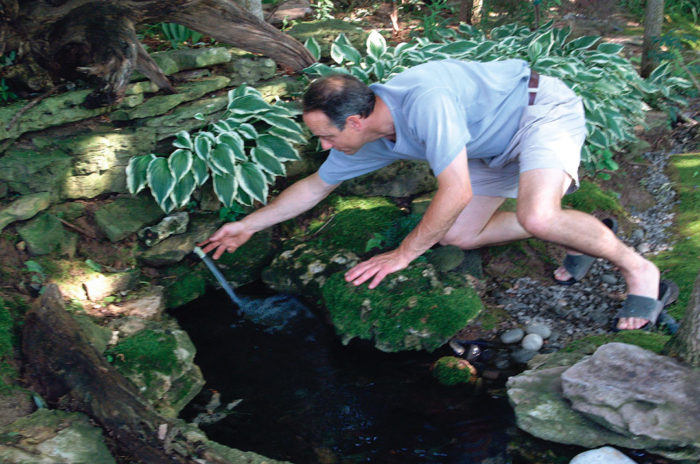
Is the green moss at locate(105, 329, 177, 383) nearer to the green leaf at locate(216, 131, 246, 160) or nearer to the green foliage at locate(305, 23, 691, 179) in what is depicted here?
the green leaf at locate(216, 131, 246, 160)

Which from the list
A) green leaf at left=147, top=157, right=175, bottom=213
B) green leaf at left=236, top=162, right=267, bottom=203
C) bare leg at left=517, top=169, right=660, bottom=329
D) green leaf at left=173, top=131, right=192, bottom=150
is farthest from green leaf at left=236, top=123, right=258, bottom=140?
bare leg at left=517, top=169, right=660, bottom=329

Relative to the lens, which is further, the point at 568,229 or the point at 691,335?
the point at 568,229

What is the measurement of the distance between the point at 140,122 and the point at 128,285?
113 centimetres

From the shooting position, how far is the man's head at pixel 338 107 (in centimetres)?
285

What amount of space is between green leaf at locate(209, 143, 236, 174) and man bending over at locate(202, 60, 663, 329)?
52 cm

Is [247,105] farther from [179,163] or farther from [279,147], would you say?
[179,163]

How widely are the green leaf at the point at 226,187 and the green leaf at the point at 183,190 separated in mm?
143

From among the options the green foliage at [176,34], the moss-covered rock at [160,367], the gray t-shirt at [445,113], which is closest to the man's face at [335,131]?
the gray t-shirt at [445,113]

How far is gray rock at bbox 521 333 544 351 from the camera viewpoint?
3297 millimetres

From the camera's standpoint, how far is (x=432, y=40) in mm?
5703

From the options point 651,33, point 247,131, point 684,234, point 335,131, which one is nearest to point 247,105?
point 247,131

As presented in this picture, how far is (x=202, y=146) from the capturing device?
3922mm

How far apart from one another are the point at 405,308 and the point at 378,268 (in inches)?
11.0

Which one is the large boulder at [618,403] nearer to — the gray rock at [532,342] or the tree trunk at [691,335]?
the tree trunk at [691,335]
